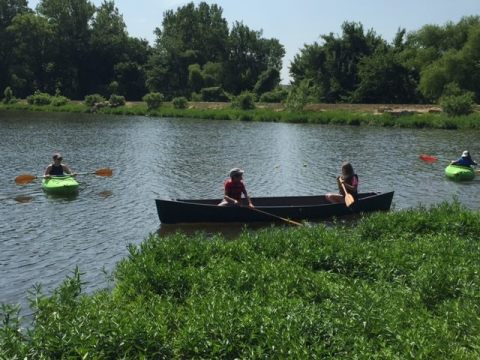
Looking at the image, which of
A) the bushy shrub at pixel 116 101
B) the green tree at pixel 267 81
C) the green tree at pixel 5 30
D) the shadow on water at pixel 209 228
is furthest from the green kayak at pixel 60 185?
the green tree at pixel 5 30

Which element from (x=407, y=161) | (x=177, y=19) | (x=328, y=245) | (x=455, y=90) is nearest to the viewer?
(x=328, y=245)

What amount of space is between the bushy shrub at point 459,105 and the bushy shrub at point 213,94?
40.5m

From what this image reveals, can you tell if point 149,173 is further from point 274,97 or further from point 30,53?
point 30,53

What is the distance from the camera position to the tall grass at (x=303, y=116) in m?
53.6

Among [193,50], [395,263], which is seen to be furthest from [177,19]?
[395,263]

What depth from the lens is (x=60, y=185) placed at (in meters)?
21.8

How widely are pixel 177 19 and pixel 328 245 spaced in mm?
117180

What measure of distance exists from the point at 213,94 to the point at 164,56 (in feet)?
70.8

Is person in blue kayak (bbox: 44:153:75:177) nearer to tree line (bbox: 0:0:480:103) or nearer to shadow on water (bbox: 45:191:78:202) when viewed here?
shadow on water (bbox: 45:191:78:202)

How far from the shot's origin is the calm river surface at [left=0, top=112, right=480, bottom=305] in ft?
48.2

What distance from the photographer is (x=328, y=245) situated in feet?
39.1

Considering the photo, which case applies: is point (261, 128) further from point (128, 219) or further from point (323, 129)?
point (128, 219)

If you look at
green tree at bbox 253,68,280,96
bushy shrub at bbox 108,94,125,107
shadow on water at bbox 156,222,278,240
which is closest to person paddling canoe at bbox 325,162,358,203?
shadow on water at bbox 156,222,278,240

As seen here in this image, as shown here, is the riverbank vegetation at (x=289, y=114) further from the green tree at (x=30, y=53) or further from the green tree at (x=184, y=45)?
the green tree at (x=184, y=45)
